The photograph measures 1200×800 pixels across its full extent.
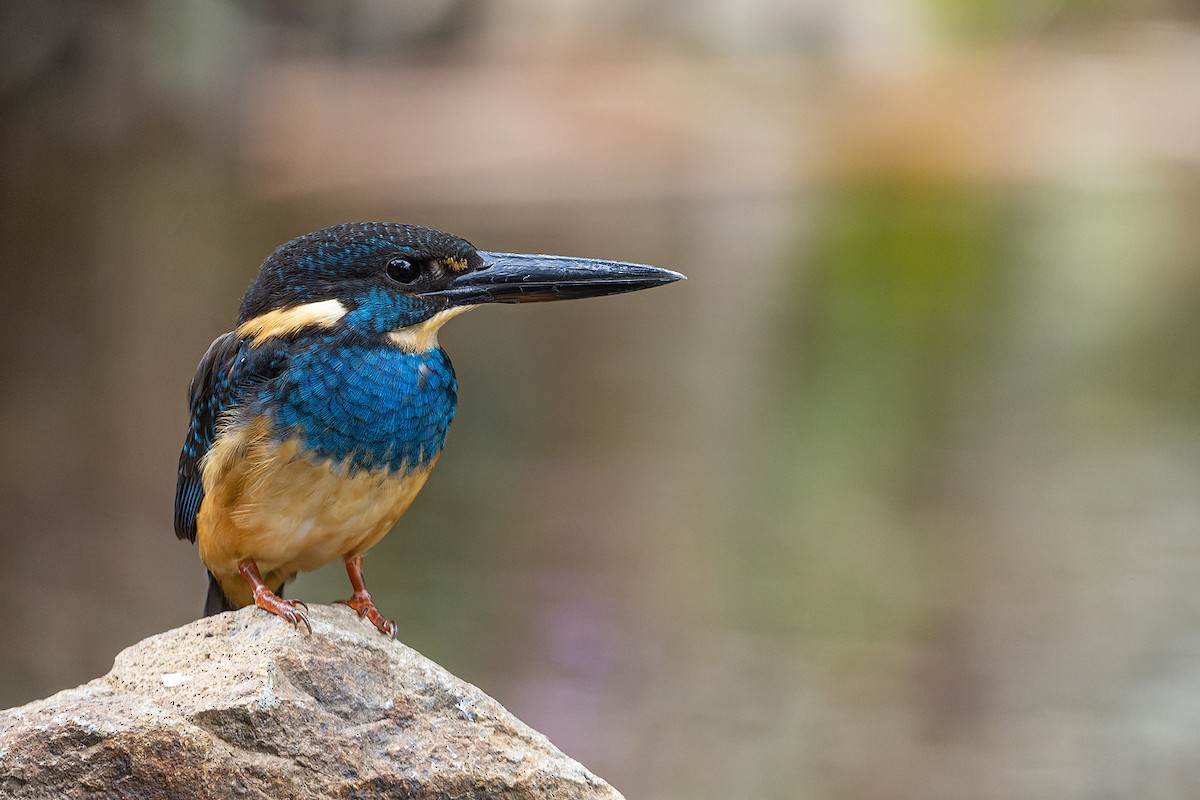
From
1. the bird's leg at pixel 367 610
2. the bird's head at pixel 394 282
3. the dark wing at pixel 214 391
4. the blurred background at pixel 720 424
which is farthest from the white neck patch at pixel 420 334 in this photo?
the blurred background at pixel 720 424

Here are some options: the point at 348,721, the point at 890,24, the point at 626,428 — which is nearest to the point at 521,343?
the point at 626,428

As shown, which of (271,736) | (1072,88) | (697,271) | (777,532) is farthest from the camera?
(1072,88)

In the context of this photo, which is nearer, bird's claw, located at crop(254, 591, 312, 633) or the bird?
bird's claw, located at crop(254, 591, 312, 633)

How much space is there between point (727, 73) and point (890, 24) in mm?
851

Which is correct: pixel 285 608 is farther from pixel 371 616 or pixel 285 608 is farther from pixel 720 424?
pixel 720 424

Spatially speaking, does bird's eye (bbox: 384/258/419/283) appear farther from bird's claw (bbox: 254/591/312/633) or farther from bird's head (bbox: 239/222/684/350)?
bird's claw (bbox: 254/591/312/633)

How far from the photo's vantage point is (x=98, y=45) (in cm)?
566

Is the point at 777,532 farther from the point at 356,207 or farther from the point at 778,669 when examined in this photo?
the point at 356,207

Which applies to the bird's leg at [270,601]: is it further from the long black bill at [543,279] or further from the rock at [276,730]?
the long black bill at [543,279]

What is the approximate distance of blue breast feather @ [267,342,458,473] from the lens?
2221mm

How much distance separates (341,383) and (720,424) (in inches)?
148

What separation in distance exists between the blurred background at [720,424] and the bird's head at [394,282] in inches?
129

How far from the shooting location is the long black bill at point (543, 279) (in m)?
2.32

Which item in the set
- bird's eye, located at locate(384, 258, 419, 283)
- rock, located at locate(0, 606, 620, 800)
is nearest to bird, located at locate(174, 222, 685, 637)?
bird's eye, located at locate(384, 258, 419, 283)
